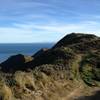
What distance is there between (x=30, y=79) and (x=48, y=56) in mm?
14027

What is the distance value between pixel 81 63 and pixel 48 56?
5903 mm

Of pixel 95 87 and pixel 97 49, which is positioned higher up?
pixel 97 49

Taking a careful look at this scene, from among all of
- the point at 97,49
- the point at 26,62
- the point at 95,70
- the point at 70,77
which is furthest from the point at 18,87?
the point at 26,62

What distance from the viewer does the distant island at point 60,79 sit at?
83.9 ft

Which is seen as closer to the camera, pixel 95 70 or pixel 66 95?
pixel 66 95

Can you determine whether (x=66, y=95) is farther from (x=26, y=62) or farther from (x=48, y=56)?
(x=26, y=62)

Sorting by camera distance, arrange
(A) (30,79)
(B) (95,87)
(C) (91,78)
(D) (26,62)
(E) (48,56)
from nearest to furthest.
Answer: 1. (A) (30,79)
2. (B) (95,87)
3. (C) (91,78)
4. (E) (48,56)
5. (D) (26,62)

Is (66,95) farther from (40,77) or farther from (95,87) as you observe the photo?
(95,87)

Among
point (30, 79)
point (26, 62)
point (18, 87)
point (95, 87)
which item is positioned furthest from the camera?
point (26, 62)

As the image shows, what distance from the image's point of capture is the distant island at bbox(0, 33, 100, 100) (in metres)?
25.6

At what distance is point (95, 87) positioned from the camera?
31688mm

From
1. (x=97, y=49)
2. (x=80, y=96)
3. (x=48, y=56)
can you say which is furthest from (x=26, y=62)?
(x=80, y=96)

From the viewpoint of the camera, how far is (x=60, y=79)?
3098 cm

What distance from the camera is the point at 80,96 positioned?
2767cm
